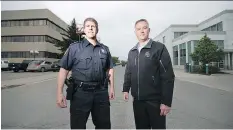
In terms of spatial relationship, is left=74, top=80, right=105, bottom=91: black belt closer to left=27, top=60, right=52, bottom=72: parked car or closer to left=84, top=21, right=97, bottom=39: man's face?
left=84, top=21, right=97, bottom=39: man's face

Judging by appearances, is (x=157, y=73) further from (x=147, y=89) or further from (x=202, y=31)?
(x=202, y=31)

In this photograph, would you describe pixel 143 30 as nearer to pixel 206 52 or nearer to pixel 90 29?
pixel 90 29

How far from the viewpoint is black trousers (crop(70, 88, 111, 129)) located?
2.66 m

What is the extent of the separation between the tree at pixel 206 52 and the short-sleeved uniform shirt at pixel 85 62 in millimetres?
2469

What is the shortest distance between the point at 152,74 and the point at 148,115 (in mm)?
550

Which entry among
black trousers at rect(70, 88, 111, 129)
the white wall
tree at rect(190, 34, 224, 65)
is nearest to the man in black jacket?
black trousers at rect(70, 88, 111, 129)

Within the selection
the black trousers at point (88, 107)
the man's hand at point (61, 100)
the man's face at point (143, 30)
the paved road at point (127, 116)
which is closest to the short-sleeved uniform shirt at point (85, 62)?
the black trousers at point (88, 107)

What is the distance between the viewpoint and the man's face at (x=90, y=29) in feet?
8.82

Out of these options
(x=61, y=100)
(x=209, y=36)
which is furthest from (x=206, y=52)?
(x=61, y=100)

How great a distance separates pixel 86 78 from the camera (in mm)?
2654

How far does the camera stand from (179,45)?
5.30 meters

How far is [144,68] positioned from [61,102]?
3.76ft

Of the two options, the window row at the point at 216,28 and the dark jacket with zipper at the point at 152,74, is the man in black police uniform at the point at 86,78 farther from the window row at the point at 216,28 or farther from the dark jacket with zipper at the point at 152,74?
the window row at the point at 216,28

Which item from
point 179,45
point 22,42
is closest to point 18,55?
point 22,42
